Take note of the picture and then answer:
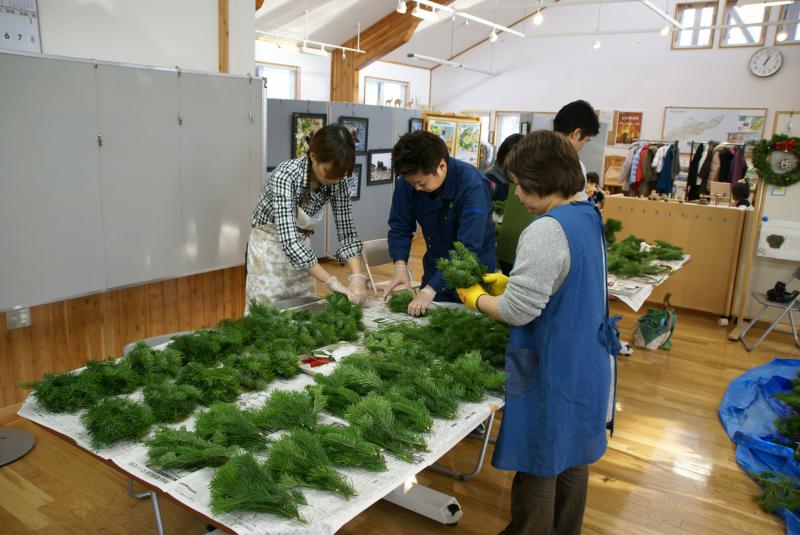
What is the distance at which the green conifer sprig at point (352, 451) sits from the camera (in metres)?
1.47

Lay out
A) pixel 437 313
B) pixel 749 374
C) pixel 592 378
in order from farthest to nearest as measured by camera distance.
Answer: pixel 749 374 < pixel 437 313 < pixel 592 378

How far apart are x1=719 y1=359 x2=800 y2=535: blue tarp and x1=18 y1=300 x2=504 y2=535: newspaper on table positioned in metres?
2.02

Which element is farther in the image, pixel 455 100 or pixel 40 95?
pixel 455 100

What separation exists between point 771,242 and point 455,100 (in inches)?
455

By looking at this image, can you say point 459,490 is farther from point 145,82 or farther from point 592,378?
point 145,82

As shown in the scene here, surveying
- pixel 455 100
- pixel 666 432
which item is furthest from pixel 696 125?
pixel 666 432

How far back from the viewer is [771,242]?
539cm

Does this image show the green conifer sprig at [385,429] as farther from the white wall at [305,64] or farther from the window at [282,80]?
the window at [282,80]

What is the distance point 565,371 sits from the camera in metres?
1.83

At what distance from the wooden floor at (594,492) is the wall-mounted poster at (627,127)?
33.9ft

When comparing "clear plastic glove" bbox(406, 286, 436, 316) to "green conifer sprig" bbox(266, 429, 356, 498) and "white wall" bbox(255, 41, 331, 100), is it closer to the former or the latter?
"green conifer sprig" bbox(266, 429, 356, 498)

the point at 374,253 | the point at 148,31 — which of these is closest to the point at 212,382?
the point at 374,253

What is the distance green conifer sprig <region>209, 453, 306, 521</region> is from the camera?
4.16ft

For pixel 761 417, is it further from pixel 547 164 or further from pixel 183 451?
pixel 183 451
